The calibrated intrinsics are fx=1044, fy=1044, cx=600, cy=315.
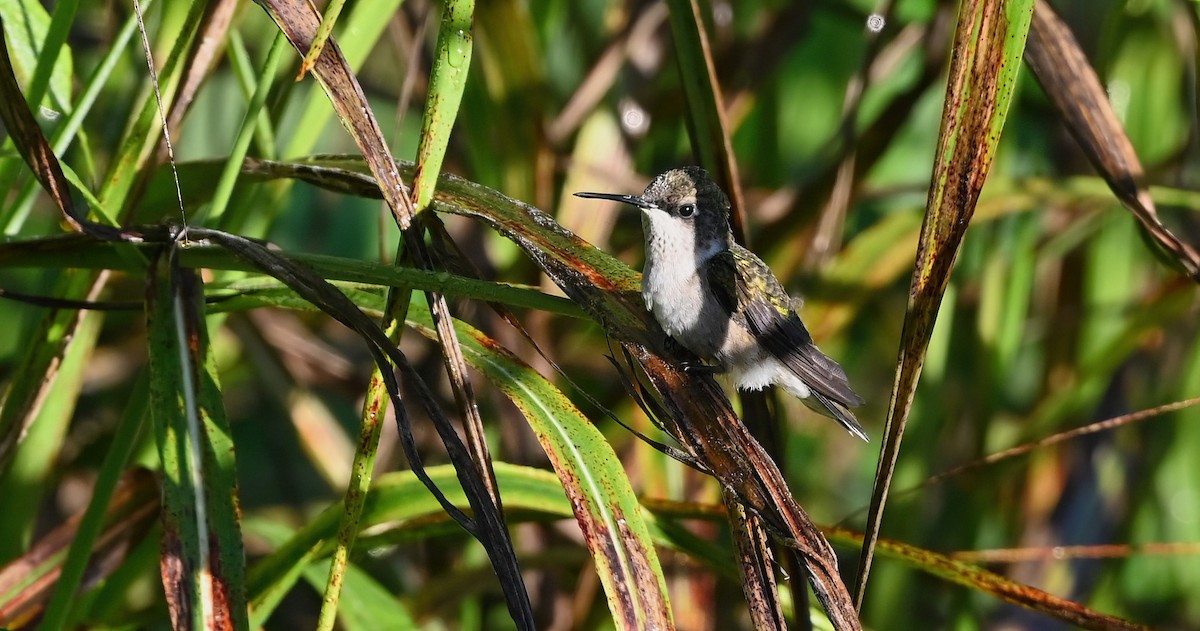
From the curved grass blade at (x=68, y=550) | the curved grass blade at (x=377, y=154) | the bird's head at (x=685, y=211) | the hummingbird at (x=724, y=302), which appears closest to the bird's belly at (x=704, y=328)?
the hummingbird at (x=724, y=302)

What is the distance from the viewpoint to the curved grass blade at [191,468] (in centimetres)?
132

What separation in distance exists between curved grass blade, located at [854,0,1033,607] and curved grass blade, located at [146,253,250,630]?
31.8 inches

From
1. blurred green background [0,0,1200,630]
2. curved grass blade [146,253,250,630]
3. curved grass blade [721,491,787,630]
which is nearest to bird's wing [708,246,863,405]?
blurred green background [0,0,1200,630]

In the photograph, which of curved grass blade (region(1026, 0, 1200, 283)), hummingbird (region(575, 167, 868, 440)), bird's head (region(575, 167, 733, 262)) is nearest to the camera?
curved grass blade (region(1026, 0, 1200, 283))

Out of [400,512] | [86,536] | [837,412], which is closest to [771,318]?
[837,412]

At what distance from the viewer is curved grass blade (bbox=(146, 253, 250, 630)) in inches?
52.0

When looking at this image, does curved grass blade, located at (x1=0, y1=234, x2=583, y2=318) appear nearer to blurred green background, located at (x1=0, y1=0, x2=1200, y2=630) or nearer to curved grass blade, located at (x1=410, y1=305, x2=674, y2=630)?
curved grass blade, located at (x1=410, y1=305, x2=674, y2=630)

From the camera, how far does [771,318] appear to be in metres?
2.24

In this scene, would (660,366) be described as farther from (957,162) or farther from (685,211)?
(685,211)

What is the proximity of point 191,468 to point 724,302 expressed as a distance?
1213mm

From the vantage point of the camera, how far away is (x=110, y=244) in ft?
4.64

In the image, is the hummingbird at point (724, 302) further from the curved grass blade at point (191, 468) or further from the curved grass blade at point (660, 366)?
the curved grass blade at point (191, 468)

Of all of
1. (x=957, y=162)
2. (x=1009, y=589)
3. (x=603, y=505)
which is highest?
(x=957, y=162)

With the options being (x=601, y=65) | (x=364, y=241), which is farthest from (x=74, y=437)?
(x=601, y=65)
